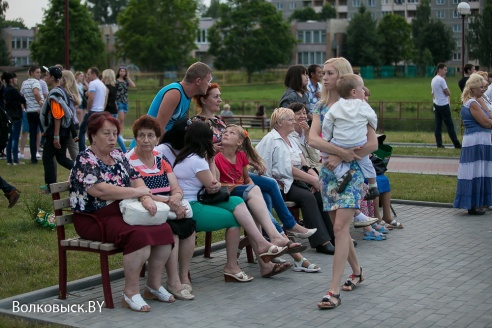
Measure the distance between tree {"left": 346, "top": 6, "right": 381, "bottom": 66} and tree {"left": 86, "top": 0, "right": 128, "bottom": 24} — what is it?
5535 cm

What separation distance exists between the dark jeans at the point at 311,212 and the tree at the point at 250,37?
90.7 metres

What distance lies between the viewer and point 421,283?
841 cm

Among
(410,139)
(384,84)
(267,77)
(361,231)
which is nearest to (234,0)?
(267,77)

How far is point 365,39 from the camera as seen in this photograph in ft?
345

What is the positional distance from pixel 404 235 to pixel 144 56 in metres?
85.2

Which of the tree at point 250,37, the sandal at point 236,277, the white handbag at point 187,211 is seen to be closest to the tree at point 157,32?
the tree at point 250,37

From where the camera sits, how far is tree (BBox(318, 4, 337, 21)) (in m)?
136

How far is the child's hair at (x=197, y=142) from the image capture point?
8.57 metres

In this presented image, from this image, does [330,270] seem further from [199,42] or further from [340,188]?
[199,42]

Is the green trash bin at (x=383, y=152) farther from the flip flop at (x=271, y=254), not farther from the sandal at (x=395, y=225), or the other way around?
the flip flop at (x=271, y=254)

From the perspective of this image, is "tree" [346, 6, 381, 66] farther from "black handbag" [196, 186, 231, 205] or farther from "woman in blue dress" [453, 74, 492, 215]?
"black handbag" [196, 186, 231, 205]

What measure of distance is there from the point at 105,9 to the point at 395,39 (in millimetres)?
62404

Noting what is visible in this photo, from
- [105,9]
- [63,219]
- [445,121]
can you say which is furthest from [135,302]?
[105,9]

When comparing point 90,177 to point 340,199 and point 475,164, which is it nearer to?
point 340,199
